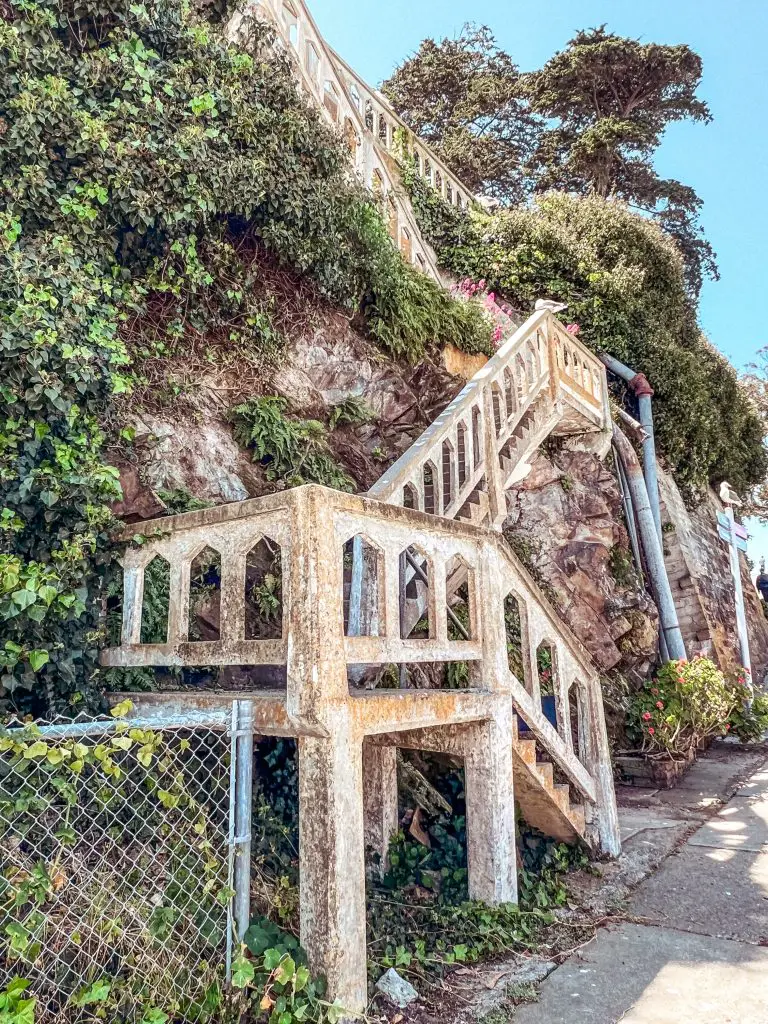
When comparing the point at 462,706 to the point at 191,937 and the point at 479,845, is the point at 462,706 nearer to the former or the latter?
the point at 479,845

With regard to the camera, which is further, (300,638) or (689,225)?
(689,225)

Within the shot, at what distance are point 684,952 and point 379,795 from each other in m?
1.82

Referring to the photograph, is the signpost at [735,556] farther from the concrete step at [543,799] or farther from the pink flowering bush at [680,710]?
the concrete step at [543,799]

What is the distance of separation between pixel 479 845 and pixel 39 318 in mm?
3755

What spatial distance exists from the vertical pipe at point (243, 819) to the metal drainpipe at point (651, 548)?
325 inches

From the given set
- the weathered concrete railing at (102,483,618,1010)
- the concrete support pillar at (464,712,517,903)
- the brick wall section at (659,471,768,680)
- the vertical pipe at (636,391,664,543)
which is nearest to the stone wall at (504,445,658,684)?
the vertical pipe at (636,391,664,543)

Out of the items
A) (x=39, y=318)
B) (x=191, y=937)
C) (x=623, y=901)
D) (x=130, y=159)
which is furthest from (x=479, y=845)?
(x=130, y=159)

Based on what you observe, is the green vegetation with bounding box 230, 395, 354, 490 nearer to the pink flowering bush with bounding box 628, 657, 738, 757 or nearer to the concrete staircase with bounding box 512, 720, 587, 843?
the concrete staircase with bounding box 512, 720, 587, 843

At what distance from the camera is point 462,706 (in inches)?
139

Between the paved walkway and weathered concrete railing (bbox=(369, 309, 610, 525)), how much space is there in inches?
107

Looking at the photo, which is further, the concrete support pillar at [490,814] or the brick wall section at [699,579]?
the brick wall section at [699,579]

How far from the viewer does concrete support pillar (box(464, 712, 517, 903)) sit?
11.7ft

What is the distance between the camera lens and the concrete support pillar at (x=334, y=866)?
2.56m

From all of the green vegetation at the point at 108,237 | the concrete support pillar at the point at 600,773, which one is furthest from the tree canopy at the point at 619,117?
the concrete support pillar at the point at 600,773
